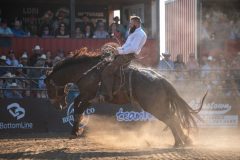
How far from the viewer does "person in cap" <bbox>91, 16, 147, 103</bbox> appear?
10453 millimetres

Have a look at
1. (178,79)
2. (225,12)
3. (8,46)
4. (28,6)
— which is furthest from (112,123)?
(225,12)

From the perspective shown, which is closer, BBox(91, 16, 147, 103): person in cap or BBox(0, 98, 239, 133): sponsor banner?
BBox(91, 16, 147, 103): person in cap

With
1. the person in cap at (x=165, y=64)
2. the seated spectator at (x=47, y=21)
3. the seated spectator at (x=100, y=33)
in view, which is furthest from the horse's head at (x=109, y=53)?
the seated spectator at (x=47, y=21)

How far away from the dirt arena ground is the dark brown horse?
1.60ft

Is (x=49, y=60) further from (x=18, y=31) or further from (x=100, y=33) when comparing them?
(x=100, y=33)

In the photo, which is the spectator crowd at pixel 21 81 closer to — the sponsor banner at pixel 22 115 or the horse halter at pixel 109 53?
the sponsor banner at pixel 22 115

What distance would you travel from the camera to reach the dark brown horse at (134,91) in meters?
10.4

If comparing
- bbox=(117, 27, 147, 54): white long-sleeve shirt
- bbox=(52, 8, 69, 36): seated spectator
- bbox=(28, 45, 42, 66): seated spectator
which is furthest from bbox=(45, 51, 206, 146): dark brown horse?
bbox=(52, 8, 69, 36): seated spectator

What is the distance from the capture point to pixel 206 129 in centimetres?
1498

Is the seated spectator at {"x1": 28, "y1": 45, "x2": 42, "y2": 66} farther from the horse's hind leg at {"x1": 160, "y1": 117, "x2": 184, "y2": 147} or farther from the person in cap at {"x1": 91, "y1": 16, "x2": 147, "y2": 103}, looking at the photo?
the horse's hind leg at {"x1": 160, "y1": 117, "x2": 184, "y2": 147}

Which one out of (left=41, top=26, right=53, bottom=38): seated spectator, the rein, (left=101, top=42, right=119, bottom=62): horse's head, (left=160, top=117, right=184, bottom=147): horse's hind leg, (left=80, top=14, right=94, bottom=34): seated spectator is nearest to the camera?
(left=160, top=117, right=184, bottom=147): horse's hind leg

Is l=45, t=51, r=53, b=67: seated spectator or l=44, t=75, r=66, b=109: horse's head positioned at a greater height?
l=45, t=51, r=53, b=67: seated spectator

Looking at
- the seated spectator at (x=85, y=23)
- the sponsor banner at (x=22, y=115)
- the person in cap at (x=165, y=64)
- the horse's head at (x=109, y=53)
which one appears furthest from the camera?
the seated spectator at (x=85, y=23)

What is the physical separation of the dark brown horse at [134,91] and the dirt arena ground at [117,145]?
1.60 feet
